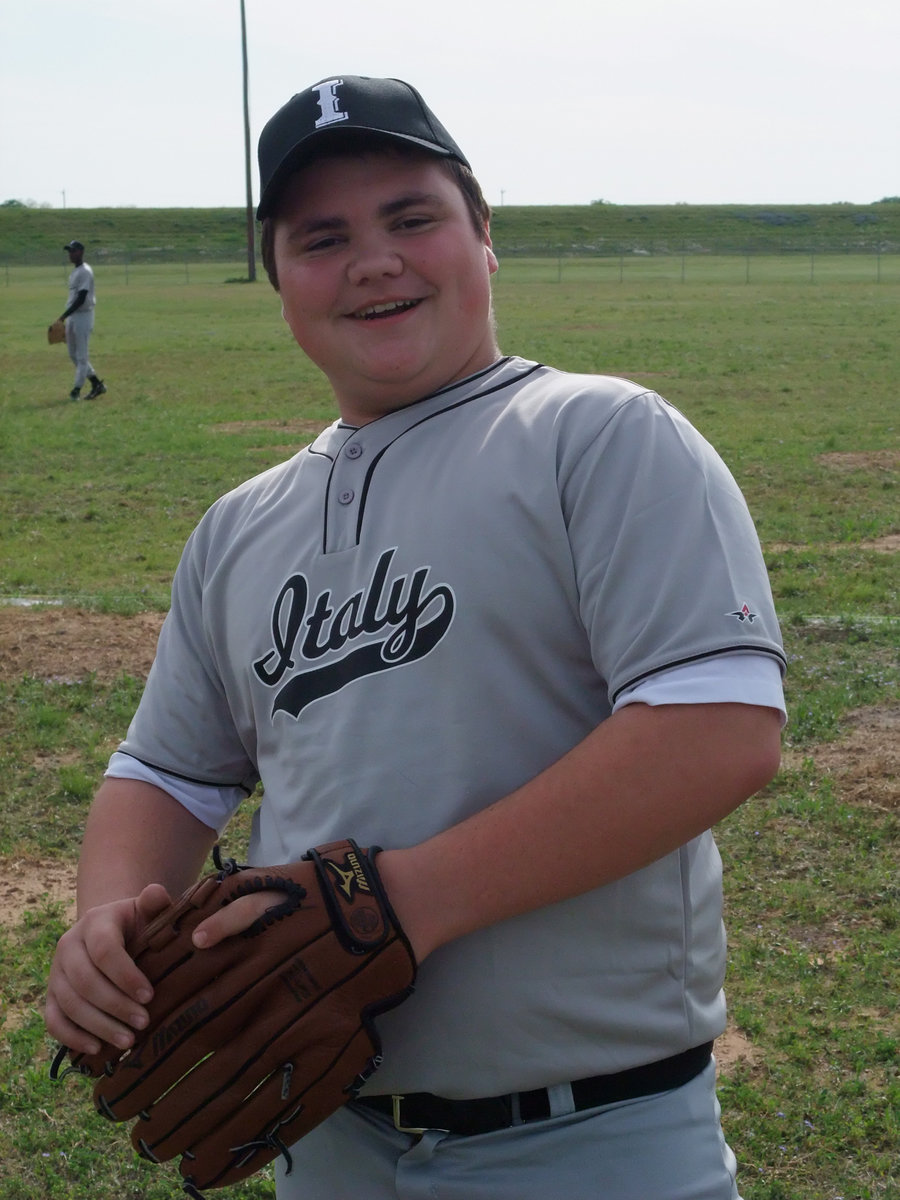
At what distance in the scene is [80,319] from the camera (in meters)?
16.4

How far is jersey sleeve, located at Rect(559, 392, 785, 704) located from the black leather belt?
47 cm

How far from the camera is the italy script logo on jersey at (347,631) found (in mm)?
1583

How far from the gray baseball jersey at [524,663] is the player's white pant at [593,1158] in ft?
0.22

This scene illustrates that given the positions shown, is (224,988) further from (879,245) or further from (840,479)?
(879,245)

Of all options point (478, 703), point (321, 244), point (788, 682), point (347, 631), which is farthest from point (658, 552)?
point (788, 682)

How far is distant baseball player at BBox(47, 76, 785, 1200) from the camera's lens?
1432 millimetres

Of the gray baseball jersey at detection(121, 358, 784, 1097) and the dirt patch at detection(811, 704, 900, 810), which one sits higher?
the gray baseball jersey at detection(121, 358, 784, 1097)

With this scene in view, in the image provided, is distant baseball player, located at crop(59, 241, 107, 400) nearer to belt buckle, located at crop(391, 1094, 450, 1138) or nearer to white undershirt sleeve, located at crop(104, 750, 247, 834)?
white undershirt sleeve, located at crop(104, 750, 247, 834)

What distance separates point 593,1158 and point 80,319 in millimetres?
16172

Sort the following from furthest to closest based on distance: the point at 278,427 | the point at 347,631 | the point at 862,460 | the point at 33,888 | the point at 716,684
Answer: the point at 278,427 < the point at 862,460 < the point at 33,888 < the point at 347,631 < the point at 716,684

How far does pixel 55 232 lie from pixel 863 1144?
231 ft

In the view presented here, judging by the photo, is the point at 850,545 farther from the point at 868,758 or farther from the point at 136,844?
the point at 136,844

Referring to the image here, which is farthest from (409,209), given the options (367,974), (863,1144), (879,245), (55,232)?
(55,232)

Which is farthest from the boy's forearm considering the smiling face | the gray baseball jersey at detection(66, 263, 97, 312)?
the gray baseball jersey at detection(66, 263, 97, 312)
